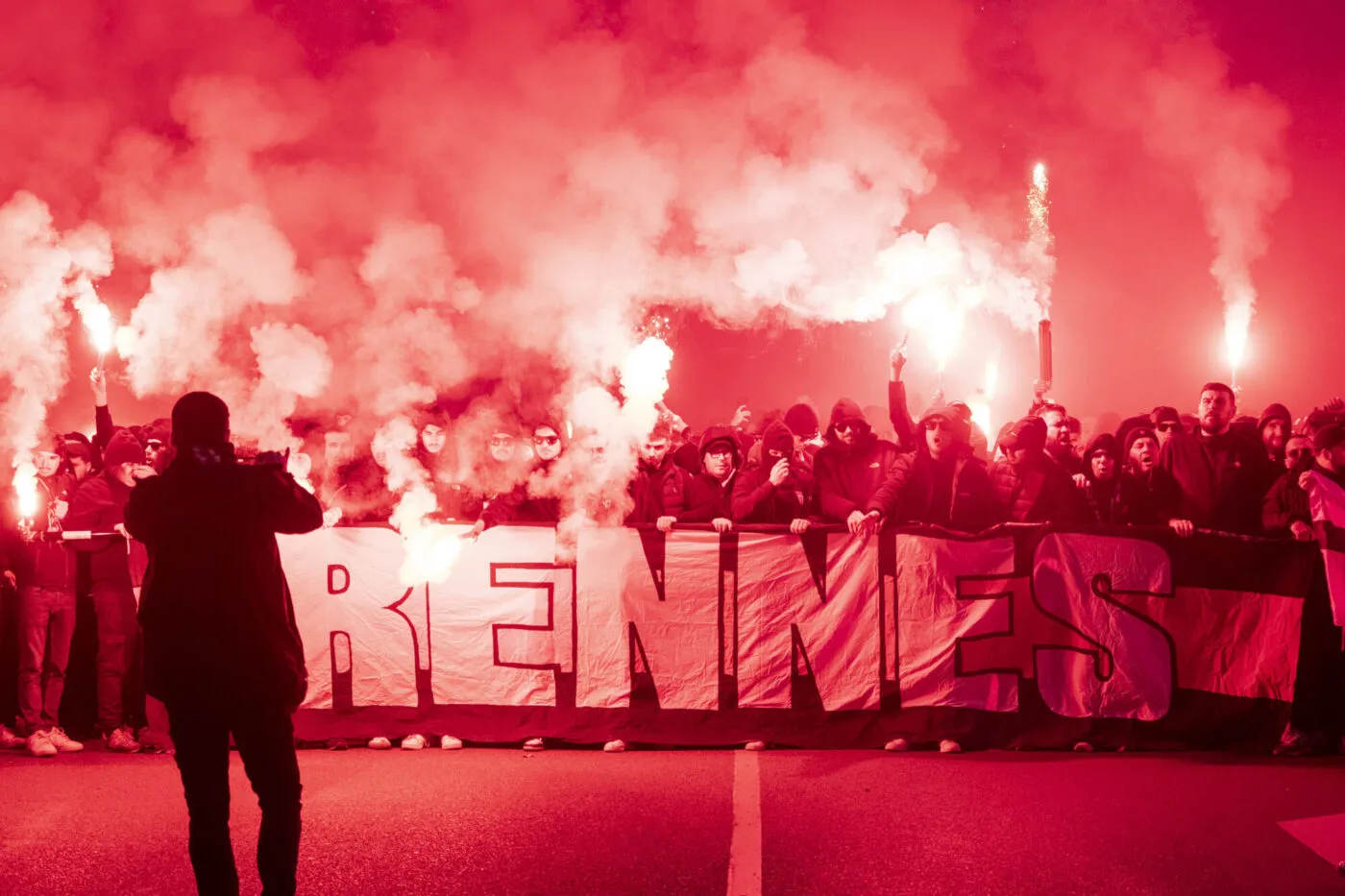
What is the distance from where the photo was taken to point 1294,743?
23.7 ft

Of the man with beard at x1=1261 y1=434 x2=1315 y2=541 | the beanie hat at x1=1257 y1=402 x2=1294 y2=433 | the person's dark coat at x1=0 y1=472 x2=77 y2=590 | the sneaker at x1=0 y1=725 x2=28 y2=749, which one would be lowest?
the sneaker at x1=0 y1=725 x2=28 y2=749

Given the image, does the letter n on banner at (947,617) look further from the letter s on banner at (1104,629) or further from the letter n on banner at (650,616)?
the letter n on banner at (650,616)

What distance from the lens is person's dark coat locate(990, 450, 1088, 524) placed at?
8.05 m

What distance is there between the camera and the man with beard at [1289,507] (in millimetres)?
7570

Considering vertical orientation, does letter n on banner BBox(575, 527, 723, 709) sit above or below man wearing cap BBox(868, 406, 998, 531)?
below

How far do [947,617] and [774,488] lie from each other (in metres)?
Answer: 1.44

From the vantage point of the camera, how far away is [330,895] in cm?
463

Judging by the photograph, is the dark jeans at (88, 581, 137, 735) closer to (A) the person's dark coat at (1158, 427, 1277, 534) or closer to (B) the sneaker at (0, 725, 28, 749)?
(B) the sneaker at (0, 725, 28, 749)

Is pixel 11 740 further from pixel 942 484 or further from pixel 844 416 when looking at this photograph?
pixel 942 484

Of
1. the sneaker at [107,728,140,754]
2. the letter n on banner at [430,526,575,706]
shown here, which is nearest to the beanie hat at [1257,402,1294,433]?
the letter n on banner at [430,526,575,706]

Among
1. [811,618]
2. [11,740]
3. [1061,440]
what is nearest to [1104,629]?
[811,618]

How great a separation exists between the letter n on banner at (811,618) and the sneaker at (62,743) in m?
4.32

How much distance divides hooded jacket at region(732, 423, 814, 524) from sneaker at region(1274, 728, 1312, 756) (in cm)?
329

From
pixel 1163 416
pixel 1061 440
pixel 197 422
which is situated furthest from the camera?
pixel 1163 416
